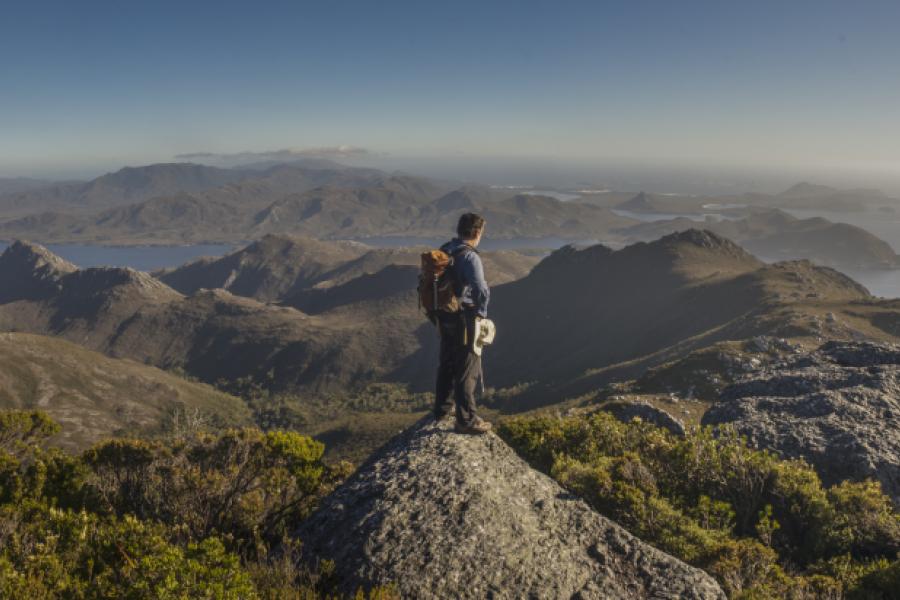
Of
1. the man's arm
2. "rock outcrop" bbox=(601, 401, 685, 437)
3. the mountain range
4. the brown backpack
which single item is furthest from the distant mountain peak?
the brown backpack

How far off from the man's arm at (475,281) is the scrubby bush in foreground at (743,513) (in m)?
5.30

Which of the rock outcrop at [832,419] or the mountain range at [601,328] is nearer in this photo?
the rock outcrop at [832,419]

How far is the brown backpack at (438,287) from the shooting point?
10.5 metres

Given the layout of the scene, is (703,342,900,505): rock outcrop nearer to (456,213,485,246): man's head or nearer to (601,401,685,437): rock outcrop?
(601,401,685,437): rock outcrop

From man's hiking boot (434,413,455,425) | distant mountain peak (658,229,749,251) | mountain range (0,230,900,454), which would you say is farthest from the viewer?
distant mountain peak (658,229,749,251)

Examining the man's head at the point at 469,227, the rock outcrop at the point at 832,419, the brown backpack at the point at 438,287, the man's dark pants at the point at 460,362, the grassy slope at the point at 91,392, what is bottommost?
the grassy slope at the point at 91,392

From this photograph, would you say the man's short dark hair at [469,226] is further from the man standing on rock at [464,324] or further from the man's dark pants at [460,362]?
the man's dark pants at [460,362]

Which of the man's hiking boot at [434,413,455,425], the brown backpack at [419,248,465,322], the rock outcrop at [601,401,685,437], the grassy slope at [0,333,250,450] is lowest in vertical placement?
the grassy slope at [0,333,250,450]

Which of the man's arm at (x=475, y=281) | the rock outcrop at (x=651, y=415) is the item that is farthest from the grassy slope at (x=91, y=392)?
the man's arm at (x=475, y=281)

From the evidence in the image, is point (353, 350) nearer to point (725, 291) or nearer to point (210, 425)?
point (210, 425)

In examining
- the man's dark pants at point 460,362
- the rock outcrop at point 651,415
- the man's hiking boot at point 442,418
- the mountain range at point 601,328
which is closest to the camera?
the man's dark pants at point 460,362

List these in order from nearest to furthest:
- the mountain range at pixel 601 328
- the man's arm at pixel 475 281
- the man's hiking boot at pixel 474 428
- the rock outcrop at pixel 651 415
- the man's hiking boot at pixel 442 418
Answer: the man's arm at pixel 475 281
the man's hiking boot at pixel 474 428
the man's hiking boot at pixel 442 418
the rock outcrop at pixel 651 415
the mountain range at pixel 601 328

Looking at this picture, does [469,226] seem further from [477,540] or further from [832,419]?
[832,419]

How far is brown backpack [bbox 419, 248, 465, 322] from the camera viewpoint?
34.5 ft
